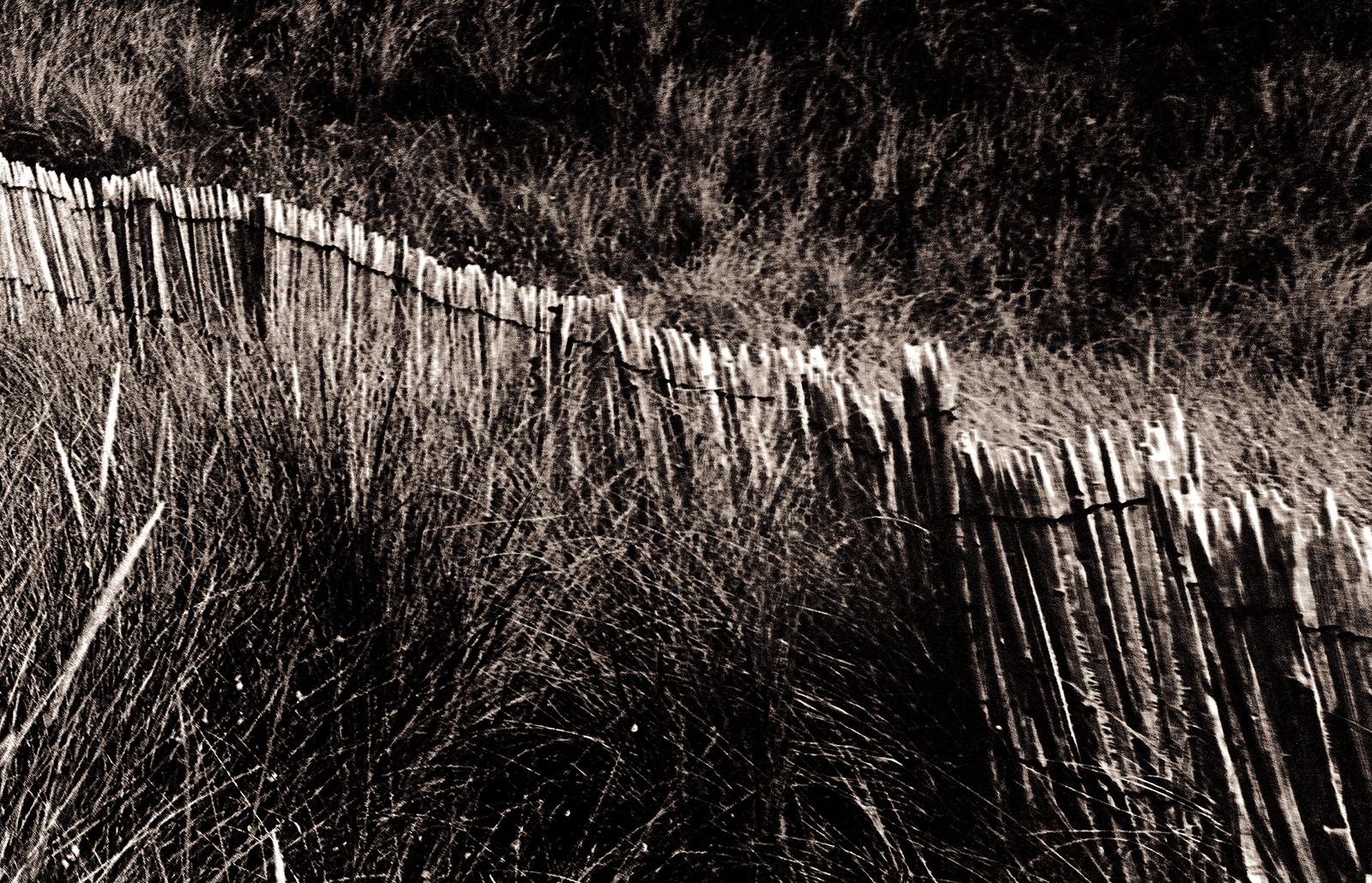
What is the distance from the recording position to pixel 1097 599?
1638mm

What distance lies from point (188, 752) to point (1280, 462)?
2.90 meters

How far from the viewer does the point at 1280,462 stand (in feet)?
11.4

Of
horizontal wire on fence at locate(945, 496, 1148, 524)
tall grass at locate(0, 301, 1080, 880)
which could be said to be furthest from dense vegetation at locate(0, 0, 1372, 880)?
horizontal wire on fence at locate(945, 496, 1148, 524)

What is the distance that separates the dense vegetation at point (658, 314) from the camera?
1.81m

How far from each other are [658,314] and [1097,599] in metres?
3.14

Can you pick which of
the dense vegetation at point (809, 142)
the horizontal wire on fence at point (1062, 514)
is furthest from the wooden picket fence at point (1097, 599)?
the dense vegetation at point (809, 142)

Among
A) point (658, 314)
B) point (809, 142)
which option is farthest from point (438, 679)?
point (809, 142)

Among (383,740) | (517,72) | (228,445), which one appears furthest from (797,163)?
(383,740)

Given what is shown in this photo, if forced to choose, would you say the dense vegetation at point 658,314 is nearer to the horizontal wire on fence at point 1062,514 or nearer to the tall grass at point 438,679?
the tall grass at point 438,679

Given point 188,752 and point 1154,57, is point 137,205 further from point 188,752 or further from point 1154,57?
point 1154,57

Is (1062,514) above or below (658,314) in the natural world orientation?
above

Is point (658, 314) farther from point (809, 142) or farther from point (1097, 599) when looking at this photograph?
point (1097, 599)

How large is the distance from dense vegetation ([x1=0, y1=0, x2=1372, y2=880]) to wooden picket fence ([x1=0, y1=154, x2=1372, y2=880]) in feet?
0.33

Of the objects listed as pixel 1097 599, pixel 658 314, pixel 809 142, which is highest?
pixel 809 142
